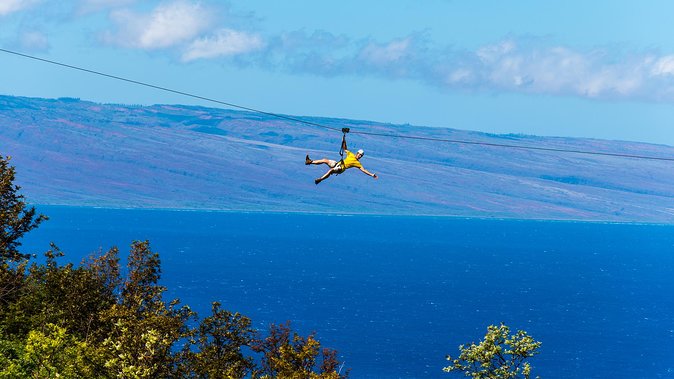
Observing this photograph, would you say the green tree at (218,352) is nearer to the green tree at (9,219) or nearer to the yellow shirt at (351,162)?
the green tree at (9,219)

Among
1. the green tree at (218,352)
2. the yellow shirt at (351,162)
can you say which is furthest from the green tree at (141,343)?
the yellow shirt at (351,162)

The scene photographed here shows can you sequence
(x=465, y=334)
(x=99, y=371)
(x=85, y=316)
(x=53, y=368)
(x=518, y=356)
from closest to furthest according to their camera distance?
1. (x=53, y=368)
2. (x=99, y=371)
3. (x=518, y=356)
4. (x=85, y=316)
5. (x=465, y=334)

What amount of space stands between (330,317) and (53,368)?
470 feet

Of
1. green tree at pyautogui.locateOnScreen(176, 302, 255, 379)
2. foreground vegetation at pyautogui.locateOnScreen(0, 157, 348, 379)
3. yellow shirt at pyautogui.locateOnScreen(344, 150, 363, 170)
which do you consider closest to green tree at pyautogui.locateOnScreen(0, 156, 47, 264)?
foreground vegetation at pyautogui.locateOnScreen(0, 157, 348, 379)

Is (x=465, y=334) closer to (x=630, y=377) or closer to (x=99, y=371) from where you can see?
(x=630, y=377)

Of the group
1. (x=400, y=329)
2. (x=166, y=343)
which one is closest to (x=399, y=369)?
(x=400, y=329)

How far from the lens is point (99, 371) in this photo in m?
41.5

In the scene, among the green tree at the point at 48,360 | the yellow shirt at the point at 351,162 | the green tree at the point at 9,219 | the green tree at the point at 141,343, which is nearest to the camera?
the yellow shirt at the point at 351,162

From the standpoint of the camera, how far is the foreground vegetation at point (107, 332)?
1564 inches

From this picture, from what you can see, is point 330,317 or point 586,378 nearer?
point 586,378

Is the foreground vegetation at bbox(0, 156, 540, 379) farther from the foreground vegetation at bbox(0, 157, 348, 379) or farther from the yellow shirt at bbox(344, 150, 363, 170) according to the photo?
the yellow shirt at bbox(344, 150, 363, 170)

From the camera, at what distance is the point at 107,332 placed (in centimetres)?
4778

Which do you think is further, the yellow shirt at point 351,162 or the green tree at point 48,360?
the green tree at point 48,360

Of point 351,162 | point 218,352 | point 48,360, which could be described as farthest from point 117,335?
point 351,162
